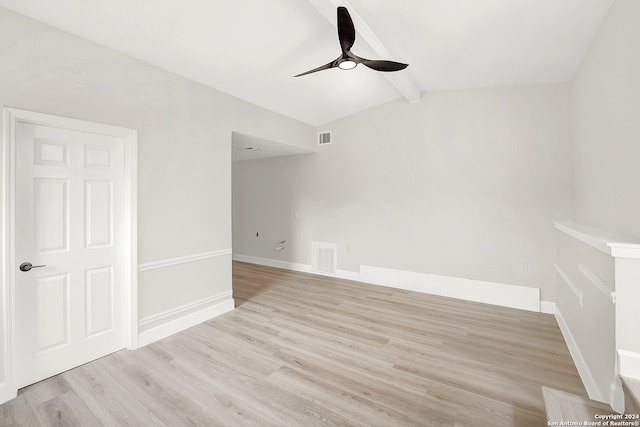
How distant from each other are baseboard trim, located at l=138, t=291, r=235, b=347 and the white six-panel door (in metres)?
0.21

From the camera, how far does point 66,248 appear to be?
2.32 metres

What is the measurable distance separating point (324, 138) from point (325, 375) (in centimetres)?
414

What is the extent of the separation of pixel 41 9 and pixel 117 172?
1.26 m

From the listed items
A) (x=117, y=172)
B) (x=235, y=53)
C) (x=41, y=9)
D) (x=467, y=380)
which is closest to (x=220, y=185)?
(x=117, y=172)

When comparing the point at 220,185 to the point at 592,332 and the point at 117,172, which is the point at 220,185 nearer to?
the point at 117,172

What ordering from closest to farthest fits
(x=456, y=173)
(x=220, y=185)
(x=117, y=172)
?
(x=117, y=172)
(x=220, y=185)
(x=456, y=173)

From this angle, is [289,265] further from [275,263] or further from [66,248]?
[66,248]

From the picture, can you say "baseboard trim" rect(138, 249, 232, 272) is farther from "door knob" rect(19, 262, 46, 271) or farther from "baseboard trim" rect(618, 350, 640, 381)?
→ "baseboard trim" rect(618, 350, 640, 381)

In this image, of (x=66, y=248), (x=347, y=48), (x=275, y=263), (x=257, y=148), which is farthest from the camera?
(x=275, y=263)

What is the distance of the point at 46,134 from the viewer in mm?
2191

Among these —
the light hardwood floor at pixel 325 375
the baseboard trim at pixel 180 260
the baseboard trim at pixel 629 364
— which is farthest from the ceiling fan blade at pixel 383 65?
the baseboard trim at pixel 180 260

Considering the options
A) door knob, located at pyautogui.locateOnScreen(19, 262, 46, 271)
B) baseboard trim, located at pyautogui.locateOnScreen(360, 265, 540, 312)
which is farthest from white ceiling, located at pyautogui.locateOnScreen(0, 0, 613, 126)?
baseboard trim, located at pyautogui.locateOnScreen(360, 265, 540, 312)

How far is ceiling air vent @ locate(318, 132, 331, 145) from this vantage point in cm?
526

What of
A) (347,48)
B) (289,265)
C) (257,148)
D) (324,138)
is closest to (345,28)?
(347,48)
